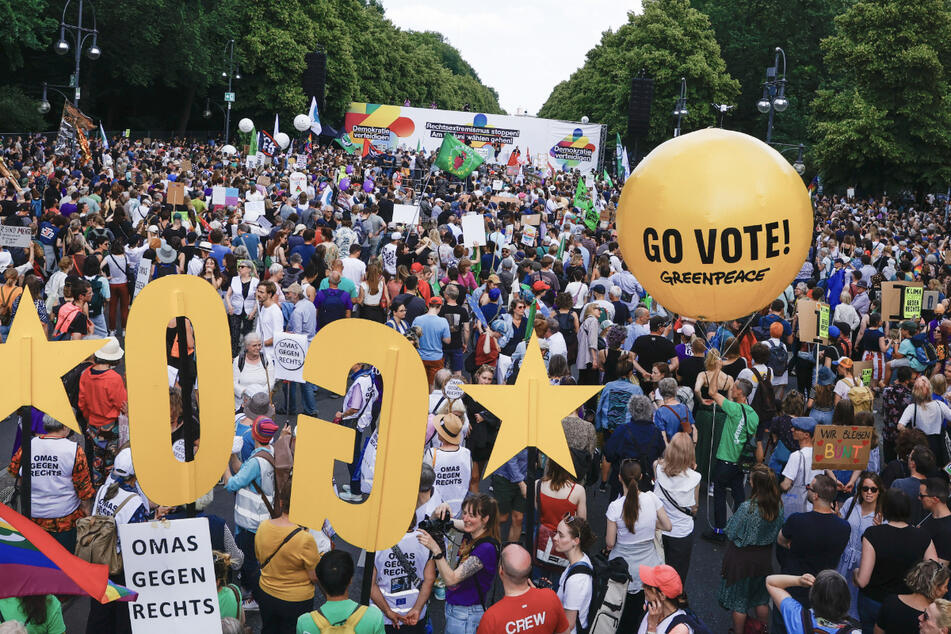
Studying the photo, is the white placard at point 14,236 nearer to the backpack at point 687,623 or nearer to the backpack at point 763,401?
the backpack at point 763,401

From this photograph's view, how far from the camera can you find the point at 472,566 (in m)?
4.85

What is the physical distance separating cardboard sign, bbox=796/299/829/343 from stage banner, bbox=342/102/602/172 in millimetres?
43972

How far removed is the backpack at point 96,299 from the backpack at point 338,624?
7042mm

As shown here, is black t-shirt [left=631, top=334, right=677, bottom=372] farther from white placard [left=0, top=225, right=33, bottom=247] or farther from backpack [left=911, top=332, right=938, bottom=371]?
white placard [left=0, top=225, right=33, bottom=247]

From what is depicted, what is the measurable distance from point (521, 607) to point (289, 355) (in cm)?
477

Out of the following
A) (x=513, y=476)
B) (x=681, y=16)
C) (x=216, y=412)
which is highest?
(x=681, y=16)

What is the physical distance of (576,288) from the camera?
11328 mm

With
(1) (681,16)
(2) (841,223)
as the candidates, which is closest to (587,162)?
(1) (681,16)

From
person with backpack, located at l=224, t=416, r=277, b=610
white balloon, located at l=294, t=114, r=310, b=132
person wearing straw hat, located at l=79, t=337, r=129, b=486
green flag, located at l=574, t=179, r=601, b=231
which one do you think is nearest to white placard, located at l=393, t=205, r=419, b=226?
green flag, located at l=574, t=179, r=601, b=231

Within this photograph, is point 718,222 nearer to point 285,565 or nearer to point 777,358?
point 285,565

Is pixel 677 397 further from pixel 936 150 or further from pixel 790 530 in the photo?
pixel 936 150

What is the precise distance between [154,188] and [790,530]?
15.2 m

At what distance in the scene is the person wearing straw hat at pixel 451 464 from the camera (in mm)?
6109

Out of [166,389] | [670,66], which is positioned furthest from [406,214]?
[670,66]
